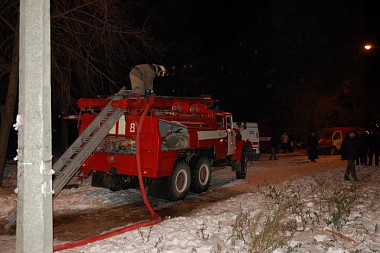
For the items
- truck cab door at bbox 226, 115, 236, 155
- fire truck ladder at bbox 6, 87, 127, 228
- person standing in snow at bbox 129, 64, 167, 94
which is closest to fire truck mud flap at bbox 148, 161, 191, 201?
fire truck ladder at bbox 6, 87, 127, 228

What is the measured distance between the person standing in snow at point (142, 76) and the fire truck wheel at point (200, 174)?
8.54 feet

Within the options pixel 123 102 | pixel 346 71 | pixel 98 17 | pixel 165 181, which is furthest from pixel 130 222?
pixel 346 71

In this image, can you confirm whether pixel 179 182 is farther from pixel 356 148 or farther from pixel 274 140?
pixel 274 140

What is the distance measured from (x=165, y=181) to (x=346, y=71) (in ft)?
124

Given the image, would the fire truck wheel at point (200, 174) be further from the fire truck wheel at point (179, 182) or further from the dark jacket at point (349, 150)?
the dark jacket at point (349, 150)

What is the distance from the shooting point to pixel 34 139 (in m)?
3.99

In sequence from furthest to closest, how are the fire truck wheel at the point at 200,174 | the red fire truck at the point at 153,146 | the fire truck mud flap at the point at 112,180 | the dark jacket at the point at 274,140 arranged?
the dark jacket at the point at 274,140 → the fire truck wheel at the point at 200,174 → the fire truck mud flap at the point at 112,180 → the red fire truck at the point at 153,146

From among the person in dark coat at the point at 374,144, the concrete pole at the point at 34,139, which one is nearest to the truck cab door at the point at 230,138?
the person in dark coat at the point at 374,144

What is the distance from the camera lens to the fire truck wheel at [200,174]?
1189 cm

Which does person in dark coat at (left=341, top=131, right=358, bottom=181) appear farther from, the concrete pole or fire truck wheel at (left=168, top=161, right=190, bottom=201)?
the concrete pole

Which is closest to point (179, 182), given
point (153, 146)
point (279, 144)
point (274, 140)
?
point (153, 146)

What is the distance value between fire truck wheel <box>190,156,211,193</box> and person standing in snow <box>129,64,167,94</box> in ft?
8.54

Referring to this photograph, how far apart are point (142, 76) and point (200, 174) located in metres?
3.40

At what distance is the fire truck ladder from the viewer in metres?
9.23
